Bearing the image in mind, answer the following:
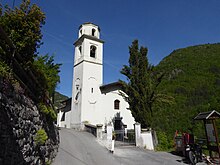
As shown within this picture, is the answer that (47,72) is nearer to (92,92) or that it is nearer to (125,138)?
(125,138)

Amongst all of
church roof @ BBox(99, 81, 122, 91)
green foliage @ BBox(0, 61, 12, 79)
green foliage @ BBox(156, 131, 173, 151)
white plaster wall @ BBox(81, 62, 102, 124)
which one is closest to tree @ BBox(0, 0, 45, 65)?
green foliage @ BBox(0, 61, 12, 79)

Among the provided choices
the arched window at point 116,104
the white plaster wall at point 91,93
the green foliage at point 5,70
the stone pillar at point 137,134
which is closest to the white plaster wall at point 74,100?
the white plaster wall at point 91,93

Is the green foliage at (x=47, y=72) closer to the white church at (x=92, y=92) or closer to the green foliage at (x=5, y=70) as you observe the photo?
the green foliage at (x=5, y=70)

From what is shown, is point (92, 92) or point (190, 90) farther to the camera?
point (190, 90)

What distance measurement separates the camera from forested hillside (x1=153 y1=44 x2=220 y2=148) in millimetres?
27577

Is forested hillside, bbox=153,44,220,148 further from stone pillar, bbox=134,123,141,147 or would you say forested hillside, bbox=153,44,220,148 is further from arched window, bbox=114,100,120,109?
stone pillar, bbox=134,123,141,147

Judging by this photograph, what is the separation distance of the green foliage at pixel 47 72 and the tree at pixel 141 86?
5752 millimetres

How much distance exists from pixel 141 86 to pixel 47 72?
7.44m

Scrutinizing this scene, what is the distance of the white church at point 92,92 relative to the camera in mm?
22531

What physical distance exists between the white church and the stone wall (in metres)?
15.9

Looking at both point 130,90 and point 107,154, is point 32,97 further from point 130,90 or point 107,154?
point 130,90

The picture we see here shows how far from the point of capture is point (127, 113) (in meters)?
24.5

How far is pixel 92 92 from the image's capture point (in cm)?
2322

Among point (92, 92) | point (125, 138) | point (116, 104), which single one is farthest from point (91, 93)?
point (125, 138)
